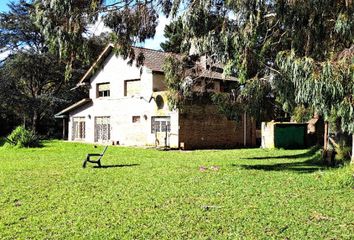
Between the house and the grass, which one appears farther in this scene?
the house

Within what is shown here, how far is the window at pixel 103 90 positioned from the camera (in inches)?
1385

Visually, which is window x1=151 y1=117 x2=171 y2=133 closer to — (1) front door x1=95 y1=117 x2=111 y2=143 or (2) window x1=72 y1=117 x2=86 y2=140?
(1) front door x1=95 y1=117 x2=111 y2=143

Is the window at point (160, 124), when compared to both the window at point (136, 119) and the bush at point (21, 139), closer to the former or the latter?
the window at point (136, 119)

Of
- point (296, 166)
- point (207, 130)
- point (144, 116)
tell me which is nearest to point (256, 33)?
point (296, 166)

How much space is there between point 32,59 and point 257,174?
34.2 m

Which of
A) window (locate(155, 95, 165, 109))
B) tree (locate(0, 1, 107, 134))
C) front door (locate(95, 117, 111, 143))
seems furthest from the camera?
tree (locate(0, 1, 107, 134))

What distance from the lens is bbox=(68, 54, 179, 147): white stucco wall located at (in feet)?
99.1

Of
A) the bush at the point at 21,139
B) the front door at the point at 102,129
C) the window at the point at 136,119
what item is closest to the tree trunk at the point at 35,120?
the front door at the point at 102,129

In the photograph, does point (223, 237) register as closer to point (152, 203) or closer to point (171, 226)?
point (171, 226)

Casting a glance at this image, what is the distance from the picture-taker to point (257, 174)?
14.3m

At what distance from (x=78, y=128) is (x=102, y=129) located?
3.67 m

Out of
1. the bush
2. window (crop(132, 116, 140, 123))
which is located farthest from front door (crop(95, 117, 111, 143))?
the bush

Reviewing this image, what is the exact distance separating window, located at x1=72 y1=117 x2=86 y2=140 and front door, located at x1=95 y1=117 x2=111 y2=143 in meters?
2.28

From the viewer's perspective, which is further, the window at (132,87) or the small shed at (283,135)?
the window at (132,87)
